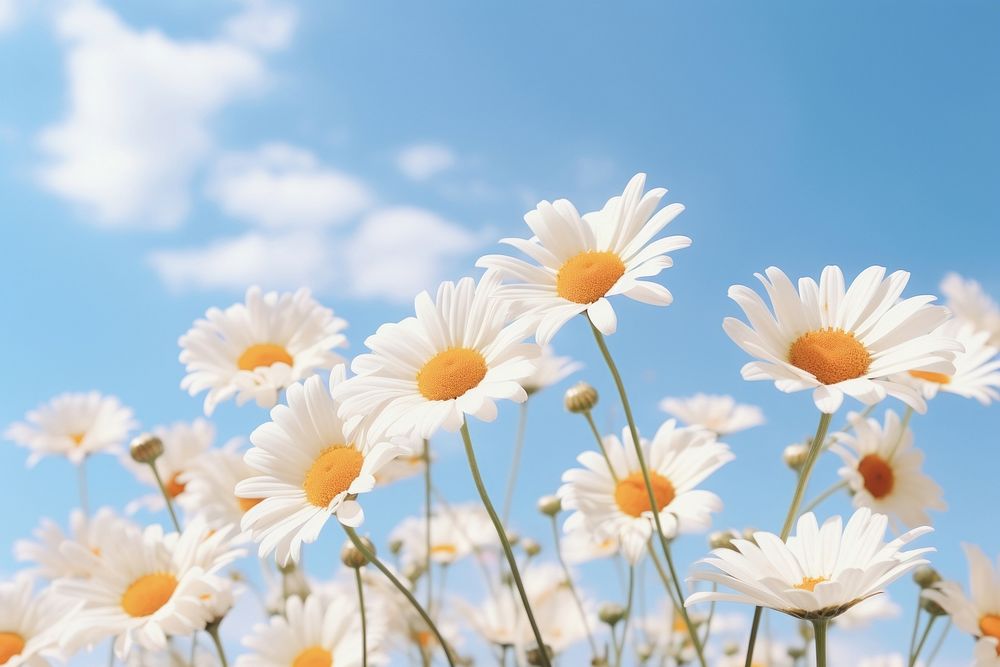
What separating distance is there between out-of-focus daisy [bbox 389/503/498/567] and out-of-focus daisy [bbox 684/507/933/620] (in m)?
2.09

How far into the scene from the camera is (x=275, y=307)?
3443 millimetres

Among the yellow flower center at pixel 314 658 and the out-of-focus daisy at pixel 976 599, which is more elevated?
the yellow flower center at pixel 314 658

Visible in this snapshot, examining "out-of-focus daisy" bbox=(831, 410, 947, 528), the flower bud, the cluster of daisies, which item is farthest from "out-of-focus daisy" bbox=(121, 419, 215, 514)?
"out-of-focus daisy" bbox=(831, 410, 947, 528)

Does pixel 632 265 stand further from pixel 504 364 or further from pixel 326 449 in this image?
pixel 326 449

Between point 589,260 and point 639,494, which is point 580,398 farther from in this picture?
point 589,260

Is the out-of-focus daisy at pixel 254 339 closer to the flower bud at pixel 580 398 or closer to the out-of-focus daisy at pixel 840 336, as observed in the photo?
the flower bud at pixel 580 398

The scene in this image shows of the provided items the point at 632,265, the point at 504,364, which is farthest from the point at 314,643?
the point at 632,265

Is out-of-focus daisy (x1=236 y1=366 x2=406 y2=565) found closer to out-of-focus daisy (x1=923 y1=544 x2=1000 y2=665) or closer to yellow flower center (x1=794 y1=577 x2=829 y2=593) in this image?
yellow flower center (x1=794 y1=577 x2=829 y2=593)

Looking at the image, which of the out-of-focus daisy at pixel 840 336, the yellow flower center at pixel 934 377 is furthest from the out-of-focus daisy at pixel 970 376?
the out-of-focus daisy at pixel 840 336

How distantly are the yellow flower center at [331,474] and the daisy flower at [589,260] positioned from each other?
1.53 ft

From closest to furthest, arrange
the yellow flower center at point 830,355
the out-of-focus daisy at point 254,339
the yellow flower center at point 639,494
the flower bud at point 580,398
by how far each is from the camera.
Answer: the yellow flower center at point 830,355
the yellow flower center at point 639,494
the flower bud at point 580,398
the out-of-focus daisy at point 254,339

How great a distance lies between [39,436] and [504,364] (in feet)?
11.8

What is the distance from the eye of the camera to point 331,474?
1978mm

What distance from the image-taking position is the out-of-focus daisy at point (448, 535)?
13.3ft
